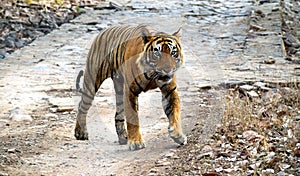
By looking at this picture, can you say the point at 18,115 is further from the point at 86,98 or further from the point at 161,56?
the point at 161,56

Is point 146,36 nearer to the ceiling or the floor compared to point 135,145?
nearer to the ceiling

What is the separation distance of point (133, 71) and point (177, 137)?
712 mm

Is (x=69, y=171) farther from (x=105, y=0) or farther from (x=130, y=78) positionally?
(x=105, y=0)

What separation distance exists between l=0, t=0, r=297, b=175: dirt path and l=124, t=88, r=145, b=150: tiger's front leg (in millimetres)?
93

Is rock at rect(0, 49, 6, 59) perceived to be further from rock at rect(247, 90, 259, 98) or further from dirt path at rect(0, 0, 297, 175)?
rock at rect(247, 90, 259, 98)

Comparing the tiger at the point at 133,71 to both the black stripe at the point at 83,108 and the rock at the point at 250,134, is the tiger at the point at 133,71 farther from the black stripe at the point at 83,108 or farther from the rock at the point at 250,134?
the rock at the point at 250,134

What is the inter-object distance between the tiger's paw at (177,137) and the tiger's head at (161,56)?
480mm

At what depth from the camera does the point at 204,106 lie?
7.23 metres

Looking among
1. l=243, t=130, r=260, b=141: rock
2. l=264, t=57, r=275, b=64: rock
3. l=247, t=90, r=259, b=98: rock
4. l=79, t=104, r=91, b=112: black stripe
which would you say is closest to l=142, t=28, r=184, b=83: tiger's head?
l=243, t=130, r=260, b=141: rock

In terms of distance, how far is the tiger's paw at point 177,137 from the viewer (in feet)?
18.7

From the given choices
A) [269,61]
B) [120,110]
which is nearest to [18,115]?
[120,110]

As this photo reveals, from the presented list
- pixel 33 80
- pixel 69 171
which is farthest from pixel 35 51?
pixel 69 171

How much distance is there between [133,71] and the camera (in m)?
5.66

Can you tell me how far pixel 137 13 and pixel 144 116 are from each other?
5664mm
